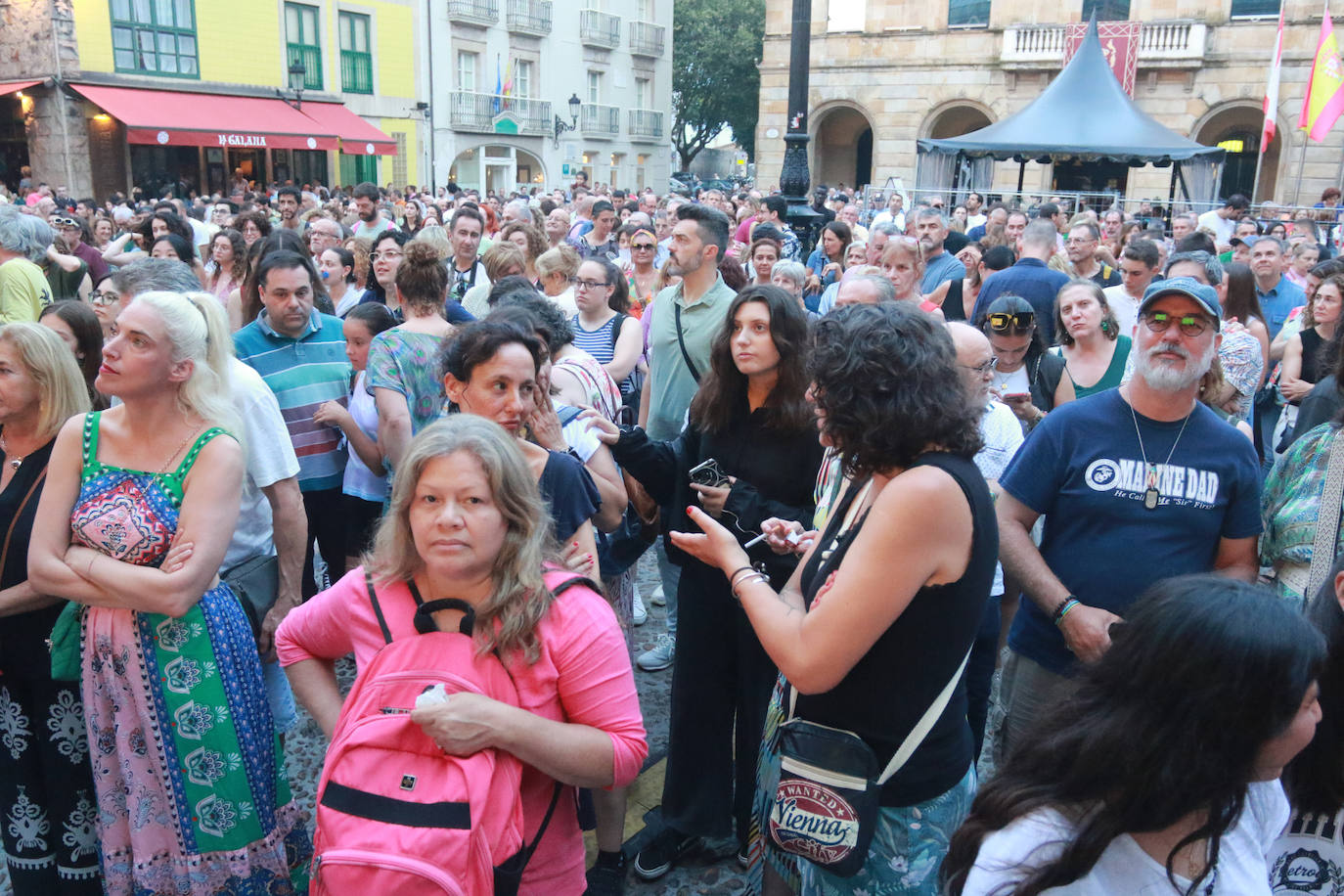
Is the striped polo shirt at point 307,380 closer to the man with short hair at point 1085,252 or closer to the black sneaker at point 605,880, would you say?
the black sneaker at point 605,880

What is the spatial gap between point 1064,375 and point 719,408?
2.06 meters

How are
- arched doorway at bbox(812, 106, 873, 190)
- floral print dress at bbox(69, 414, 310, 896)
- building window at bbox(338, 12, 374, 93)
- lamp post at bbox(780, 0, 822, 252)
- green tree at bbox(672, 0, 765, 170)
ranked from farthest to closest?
green tree at bbox(672, 0, 765, 170) < arched doorway at bbox(812, 106, 873, 190) < building window at bbox(338, 12, 374, 93) < lamp post at bbox(780, 0, 822, 252) < floral print dress at bbox(69, 414, 310, 896)

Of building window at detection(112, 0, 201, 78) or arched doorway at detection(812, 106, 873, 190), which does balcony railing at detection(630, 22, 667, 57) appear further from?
building window at detection(112, 0, 201, 78)

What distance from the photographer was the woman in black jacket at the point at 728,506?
10.1ft

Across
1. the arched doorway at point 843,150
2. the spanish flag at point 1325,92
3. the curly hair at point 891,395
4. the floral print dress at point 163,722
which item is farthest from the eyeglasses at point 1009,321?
the arched doorway at point 843,150

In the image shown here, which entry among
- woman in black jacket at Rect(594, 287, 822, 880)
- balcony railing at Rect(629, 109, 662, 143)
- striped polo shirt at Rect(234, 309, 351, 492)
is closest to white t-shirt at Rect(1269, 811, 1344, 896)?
woman in black jacket at Rect(594, 287, 822, 880)

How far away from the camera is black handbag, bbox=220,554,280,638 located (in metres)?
2.88

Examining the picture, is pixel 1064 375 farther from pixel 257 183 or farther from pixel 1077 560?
pixel 257 183

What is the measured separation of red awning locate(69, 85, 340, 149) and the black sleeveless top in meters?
24.8

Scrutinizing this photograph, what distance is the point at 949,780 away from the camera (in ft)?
7.00

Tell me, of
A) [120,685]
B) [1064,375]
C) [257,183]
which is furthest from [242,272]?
[257,183]

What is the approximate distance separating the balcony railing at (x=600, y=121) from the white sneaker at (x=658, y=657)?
34.3m

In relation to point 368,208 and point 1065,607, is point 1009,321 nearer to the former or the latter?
point 1065,607

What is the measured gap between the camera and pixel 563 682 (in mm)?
1966
